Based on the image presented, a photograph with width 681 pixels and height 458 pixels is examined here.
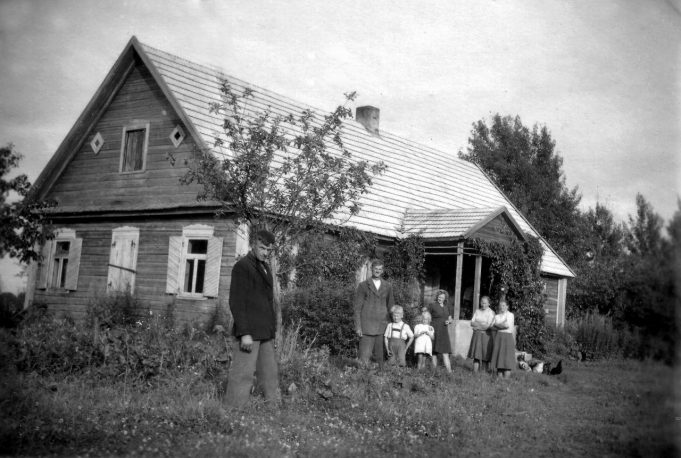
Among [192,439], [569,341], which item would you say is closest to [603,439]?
[192,439]

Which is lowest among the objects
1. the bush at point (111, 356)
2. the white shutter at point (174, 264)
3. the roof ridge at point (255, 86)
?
the bush at point (111, 356)

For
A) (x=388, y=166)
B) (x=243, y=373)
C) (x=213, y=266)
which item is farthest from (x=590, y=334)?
(x=243, y=373)

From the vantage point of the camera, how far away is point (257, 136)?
9.32 metres

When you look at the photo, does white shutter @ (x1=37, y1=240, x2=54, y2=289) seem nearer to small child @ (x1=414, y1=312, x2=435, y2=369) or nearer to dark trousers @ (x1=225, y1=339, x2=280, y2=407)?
small child @ (x1=414, y1=312, x2=435, y2=369)

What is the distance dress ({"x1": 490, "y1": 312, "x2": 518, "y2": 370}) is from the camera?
39.1ft

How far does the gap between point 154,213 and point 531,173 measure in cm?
2765

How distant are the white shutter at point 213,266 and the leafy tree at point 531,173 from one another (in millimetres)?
24785

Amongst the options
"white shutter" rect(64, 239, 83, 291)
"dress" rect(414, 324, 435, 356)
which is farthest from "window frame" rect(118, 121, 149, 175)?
"dress" rect(414, 324, 435, 356)

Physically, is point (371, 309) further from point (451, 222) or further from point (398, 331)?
point (451, 222)

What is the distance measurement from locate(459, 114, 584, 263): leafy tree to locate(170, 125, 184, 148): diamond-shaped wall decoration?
25.1 meters

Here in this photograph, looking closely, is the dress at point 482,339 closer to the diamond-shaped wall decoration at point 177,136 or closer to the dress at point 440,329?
the dress at point 440,329

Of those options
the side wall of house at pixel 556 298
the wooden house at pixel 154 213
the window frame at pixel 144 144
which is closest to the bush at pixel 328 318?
the wooden house at pixel 154 213

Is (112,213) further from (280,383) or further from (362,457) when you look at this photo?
(362,457)

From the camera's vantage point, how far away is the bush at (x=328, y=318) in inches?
479
